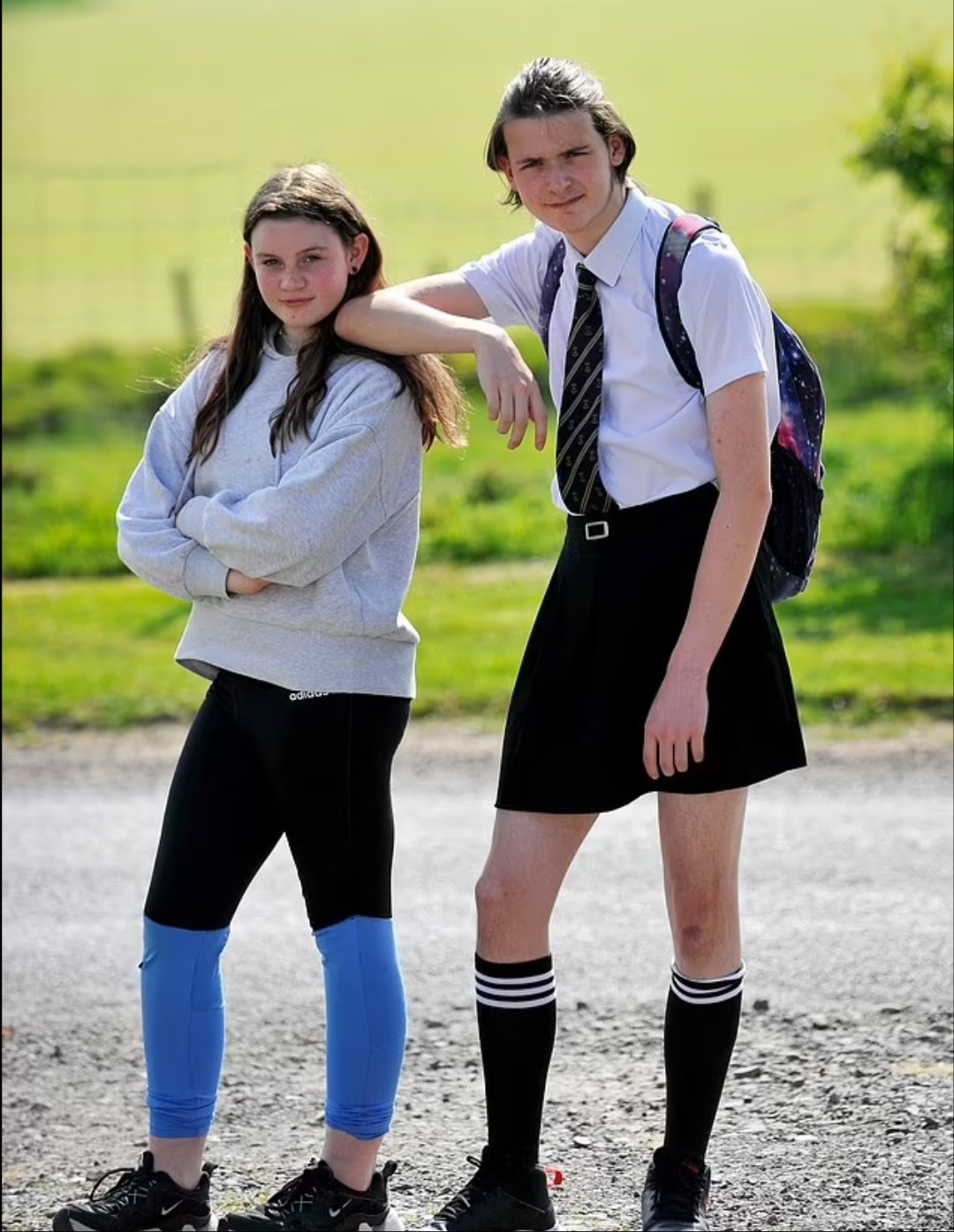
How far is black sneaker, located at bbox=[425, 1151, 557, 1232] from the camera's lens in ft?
9.77

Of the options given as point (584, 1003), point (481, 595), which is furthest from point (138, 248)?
point (584, 1003)

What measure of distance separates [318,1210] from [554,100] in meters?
1.89

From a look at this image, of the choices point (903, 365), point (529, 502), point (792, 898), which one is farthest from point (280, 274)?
point (903, 365)

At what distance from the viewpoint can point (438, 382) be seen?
3.18 meters

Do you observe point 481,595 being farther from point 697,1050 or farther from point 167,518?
point 697,1050

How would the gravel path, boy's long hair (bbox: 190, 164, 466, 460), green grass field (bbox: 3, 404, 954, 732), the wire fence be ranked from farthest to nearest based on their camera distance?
the wire fence, green grass field (bbox: 3, 404, 954, 732), the gravel path, boy's long hair (bbox: 190, 164, 466, 460)

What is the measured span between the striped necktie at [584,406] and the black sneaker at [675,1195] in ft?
3.70

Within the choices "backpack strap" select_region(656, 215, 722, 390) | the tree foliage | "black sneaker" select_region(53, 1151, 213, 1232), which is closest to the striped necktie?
"backpack strap" select_region(656, 215, 722, 390)

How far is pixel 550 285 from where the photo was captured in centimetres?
310

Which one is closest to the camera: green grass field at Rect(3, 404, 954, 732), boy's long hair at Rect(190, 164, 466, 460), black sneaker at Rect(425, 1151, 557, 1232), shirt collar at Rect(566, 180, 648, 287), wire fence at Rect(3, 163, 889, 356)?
shirt collar at Rect(566, 180, 648, 287)

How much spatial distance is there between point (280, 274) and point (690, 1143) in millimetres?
1654

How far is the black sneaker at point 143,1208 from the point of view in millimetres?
3012

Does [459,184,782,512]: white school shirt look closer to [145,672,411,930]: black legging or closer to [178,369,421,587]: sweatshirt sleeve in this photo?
[178,369,421,587]: sweatshirt sleeve

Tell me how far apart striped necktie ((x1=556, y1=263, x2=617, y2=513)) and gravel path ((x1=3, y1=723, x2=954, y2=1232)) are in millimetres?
1591
